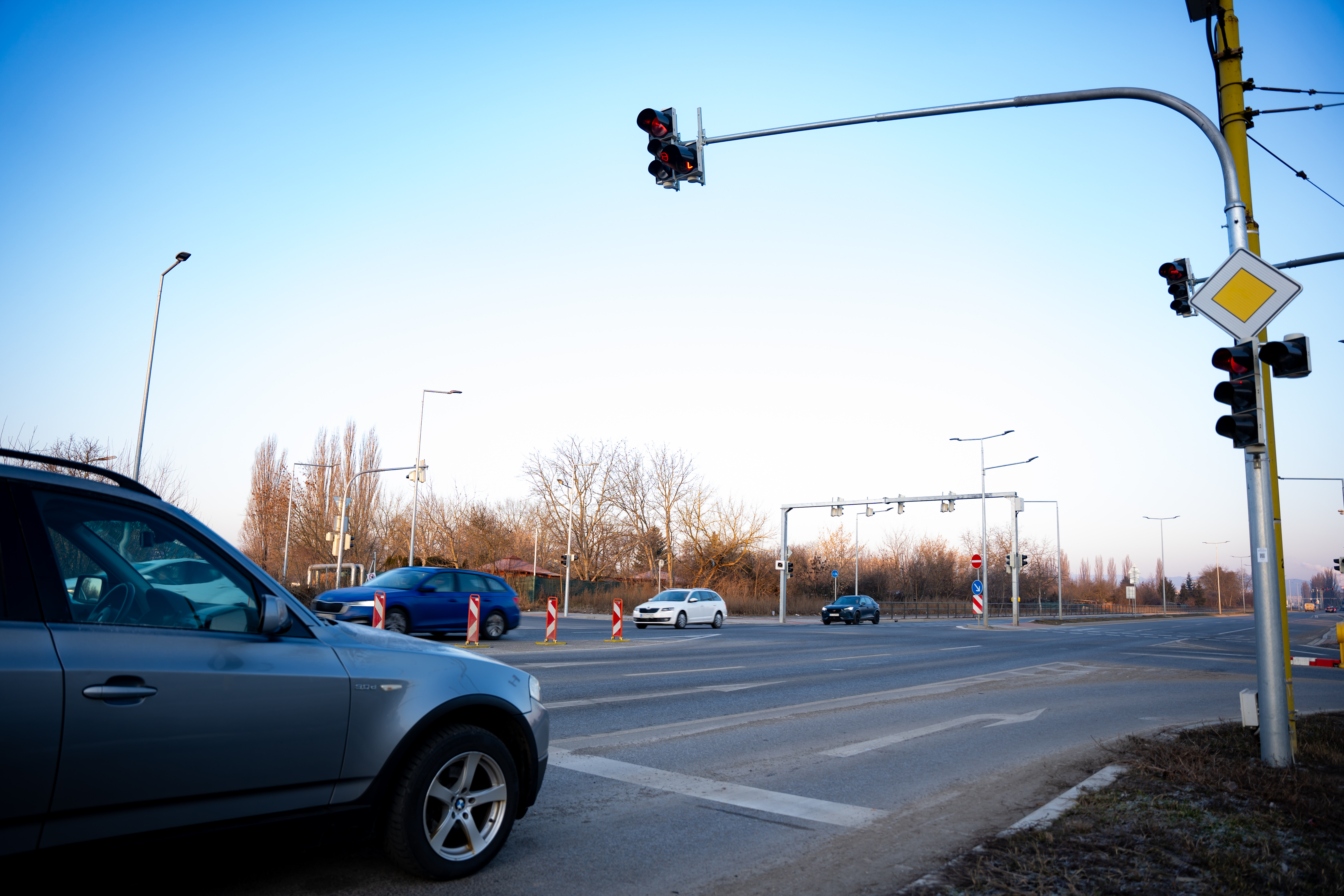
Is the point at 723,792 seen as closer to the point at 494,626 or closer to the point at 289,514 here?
the point at 494,626

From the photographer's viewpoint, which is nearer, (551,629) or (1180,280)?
(1180,280)

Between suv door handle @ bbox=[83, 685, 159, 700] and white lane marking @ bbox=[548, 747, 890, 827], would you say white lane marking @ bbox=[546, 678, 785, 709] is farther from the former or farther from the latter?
suv door handle @ bbox=[83, 685, 159, 700]

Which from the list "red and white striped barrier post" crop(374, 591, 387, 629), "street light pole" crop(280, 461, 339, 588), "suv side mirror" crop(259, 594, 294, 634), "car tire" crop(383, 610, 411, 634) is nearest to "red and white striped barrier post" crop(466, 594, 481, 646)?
"car tire" crop(383, 610, 411, 634)

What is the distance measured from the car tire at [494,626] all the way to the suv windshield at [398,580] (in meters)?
1.96

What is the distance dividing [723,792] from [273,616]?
144 inches

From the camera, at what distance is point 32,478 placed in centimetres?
328

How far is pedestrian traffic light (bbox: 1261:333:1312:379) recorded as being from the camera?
7.36 meters

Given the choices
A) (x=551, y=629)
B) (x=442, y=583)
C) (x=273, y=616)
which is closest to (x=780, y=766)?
(x=273, y=616)

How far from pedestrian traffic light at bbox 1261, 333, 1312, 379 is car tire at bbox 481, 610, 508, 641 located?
16.3 m

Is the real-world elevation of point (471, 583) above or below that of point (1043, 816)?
above

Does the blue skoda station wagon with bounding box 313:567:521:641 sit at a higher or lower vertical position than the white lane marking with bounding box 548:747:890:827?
higher

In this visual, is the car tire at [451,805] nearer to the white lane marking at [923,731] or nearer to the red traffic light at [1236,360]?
the white lane marking at [923,731]

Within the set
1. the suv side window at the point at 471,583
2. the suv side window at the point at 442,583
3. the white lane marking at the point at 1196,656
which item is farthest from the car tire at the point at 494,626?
the white lane marking at the point at 1196,656

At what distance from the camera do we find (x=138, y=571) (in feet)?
11.5
